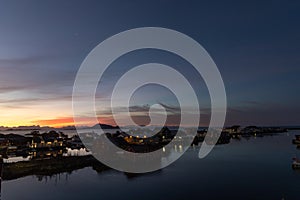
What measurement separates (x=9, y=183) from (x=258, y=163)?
28.5m

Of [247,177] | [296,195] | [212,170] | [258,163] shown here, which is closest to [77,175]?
[212,170]

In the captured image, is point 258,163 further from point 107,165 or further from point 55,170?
point 55,170

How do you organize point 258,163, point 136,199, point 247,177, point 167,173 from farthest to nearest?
point 258,163
point 167,173
point 247,177
point 136,199

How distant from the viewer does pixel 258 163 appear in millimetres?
33688

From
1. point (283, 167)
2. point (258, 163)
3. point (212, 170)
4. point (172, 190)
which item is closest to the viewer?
point (172, 190)

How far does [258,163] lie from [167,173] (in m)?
14.0

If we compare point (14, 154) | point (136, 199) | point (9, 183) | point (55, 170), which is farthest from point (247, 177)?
point (14, 154)

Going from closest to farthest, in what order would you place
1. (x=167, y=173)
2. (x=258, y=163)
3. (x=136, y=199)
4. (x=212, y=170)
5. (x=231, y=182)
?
(x=136, y=199), (x=231, y=182), (x=167, y=173), (x=212, y=170), (x=258, y=163)

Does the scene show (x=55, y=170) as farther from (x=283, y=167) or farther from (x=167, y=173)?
(x=283, y=167)

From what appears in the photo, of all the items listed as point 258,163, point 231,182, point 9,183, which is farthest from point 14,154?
point 258,163

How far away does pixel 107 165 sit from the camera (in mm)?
29656

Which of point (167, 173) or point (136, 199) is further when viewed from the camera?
point (167, 173)

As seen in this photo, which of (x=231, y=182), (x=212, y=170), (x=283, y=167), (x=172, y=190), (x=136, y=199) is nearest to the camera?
(x=136, y=199)

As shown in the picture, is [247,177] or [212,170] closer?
[247,177]
